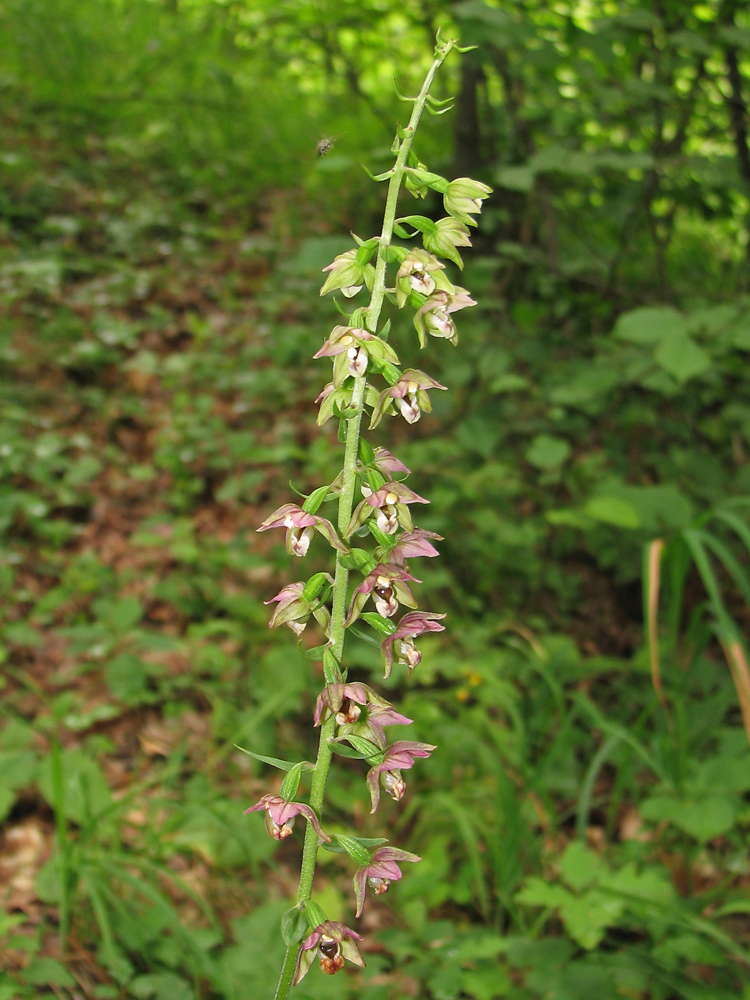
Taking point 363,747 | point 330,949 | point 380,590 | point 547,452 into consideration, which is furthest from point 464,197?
point 547,452

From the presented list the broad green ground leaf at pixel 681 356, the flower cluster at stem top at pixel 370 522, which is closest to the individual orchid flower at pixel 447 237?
the flower cluster at stem top at pixel 370 522

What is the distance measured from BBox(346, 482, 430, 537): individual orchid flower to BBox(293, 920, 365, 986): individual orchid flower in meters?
0.66

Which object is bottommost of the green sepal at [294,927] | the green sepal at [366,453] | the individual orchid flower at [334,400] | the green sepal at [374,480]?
the green sepal at [294,927]

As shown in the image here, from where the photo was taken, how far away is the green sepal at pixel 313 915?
4.39 feet

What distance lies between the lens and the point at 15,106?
6.42 m

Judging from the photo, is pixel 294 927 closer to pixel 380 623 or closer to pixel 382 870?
pixel 382 870

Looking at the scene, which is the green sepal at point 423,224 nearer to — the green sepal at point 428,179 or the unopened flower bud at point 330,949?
the green sepal at point 428,179

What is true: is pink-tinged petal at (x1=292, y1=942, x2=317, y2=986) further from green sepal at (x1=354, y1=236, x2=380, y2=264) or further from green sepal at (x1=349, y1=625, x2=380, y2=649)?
green sepal at (x1=354, y1=236, x2=380, y2=264)

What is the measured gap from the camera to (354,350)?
130 cm

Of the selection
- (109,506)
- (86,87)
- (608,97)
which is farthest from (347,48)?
(109,506)

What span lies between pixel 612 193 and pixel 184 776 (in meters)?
A: 3.66

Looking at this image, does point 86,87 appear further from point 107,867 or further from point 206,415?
point 107,867

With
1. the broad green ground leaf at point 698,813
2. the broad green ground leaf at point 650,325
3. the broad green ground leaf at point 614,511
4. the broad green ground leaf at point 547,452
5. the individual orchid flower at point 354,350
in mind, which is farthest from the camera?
the broad green ground leaf at point 547,452

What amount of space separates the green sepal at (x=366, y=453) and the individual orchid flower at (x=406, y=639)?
0.89 feet
